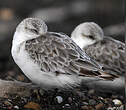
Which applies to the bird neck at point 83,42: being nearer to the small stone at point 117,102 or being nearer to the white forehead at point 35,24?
the small stone at point 117,102

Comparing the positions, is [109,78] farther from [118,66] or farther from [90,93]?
[118,66]

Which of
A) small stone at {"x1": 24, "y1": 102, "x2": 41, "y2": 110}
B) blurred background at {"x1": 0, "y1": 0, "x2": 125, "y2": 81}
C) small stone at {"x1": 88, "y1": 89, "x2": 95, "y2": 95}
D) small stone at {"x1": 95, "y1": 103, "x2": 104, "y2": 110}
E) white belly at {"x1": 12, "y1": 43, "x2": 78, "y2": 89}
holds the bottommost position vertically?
small stone at {"x1": 95, "y1": 103, "x2": 104, "y2": 110}

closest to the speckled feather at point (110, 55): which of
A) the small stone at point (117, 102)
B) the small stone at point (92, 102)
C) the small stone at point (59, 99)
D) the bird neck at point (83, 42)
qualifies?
the bird neck at point (83, 42)

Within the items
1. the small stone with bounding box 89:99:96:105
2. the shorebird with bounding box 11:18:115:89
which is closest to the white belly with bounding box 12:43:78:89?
the shorebird with bounding box 11:18:115:89

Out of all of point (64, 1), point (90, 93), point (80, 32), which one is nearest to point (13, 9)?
point (64, 1)

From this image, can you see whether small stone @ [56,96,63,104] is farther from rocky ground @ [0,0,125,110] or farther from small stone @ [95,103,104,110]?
small stone @ [95,103,104,110]

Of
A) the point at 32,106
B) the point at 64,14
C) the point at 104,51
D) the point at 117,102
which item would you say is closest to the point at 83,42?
the point at 104,51

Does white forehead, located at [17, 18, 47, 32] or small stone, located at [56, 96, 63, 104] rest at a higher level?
white forehead, located at [17, 18, 47, 32]
